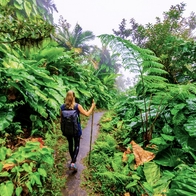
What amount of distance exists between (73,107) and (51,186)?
3.97ft

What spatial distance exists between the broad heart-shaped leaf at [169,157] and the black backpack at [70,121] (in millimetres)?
1343

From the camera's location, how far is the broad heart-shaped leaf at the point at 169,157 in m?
2.31

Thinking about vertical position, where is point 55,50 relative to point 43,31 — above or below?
above

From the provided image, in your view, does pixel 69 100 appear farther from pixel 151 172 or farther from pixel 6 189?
pixel 151 172

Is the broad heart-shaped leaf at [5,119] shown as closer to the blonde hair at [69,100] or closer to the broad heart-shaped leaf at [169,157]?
the blonde hair at [69,100]

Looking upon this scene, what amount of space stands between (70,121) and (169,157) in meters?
1.60

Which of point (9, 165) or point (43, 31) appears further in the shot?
point (43, 31)

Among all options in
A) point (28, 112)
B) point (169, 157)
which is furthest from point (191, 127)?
point (28, 112)

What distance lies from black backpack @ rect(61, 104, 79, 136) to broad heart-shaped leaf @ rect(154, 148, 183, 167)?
1343mm

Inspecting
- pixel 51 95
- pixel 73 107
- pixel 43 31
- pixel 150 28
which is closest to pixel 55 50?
pixel 51 95

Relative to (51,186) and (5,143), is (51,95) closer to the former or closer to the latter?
(5,143)

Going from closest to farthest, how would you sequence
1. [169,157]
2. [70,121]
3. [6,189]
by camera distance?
[6,189] < [169,157] < [70,121]

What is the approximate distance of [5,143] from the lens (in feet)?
9.14

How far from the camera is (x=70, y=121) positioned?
261 cm
